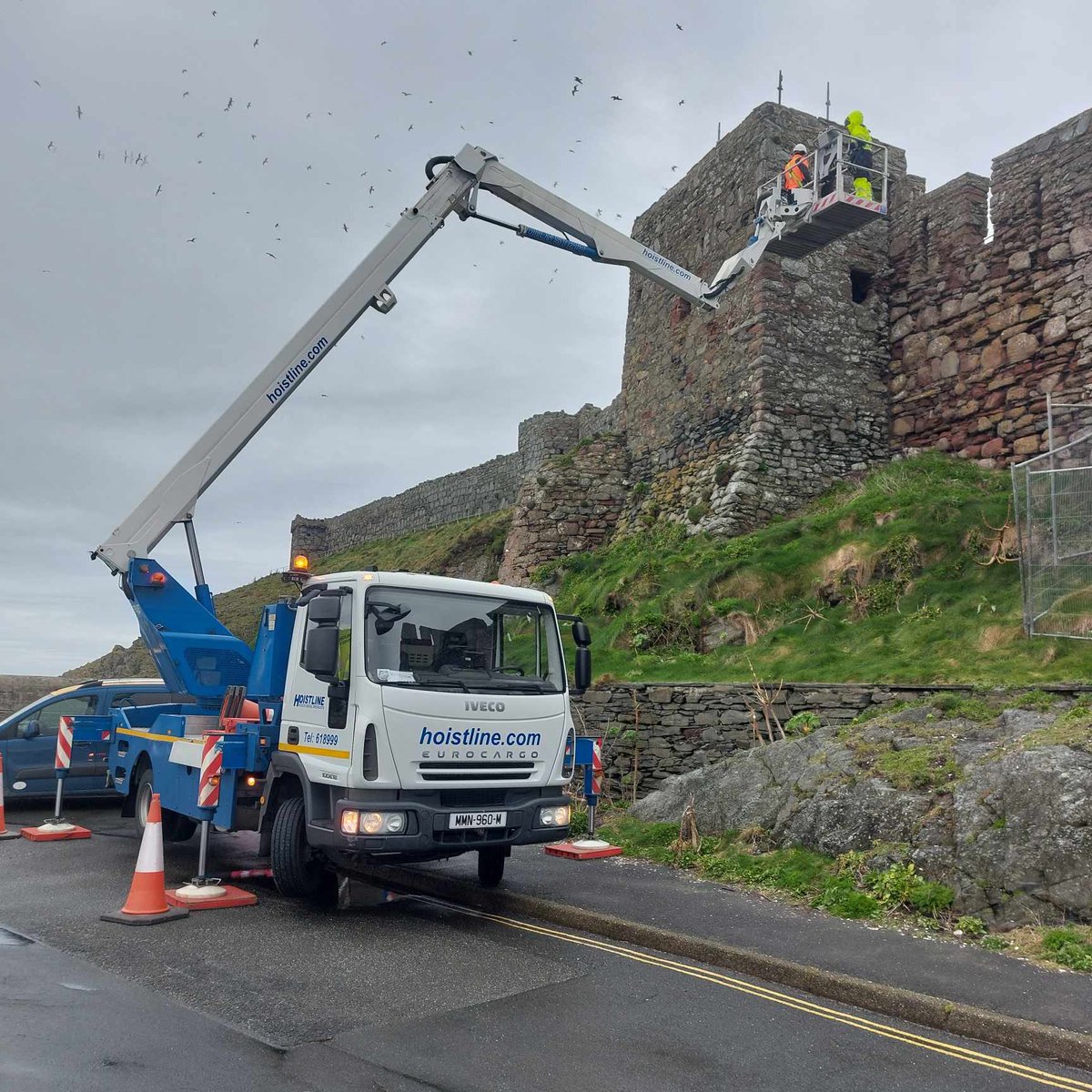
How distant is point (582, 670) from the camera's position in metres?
9.06

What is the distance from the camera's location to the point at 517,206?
43.9 ft

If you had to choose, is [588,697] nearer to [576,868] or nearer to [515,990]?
[576,868]

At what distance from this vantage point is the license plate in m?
7.29

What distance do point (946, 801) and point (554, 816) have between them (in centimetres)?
321

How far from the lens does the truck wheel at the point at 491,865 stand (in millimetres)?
8547

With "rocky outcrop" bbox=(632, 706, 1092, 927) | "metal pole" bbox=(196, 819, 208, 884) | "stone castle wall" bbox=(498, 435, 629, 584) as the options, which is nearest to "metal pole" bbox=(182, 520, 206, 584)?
"metal pole" bbox=(196, 819, 208, 884)

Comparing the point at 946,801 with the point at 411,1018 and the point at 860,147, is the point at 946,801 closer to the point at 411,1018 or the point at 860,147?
the point at 411,1018

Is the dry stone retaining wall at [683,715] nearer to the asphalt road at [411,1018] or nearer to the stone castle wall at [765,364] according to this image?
the asphalt road at [411,1018]

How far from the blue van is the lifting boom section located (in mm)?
2840

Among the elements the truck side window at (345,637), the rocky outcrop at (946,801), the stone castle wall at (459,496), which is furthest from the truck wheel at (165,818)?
the stone castle wall at (459,496)

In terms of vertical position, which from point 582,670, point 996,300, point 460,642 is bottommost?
→ point 582,670

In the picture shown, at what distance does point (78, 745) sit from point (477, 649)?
7605 mm

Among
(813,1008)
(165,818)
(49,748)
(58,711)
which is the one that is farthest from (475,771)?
(58,711)

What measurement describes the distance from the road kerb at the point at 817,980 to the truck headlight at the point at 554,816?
2.06ft
